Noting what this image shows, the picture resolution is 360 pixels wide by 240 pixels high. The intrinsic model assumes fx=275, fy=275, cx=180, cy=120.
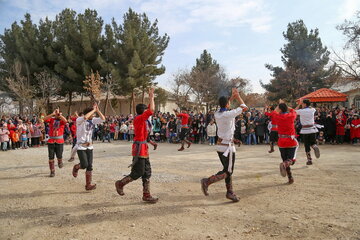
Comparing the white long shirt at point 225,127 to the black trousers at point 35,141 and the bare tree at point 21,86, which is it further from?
the bare tree at point 21,86

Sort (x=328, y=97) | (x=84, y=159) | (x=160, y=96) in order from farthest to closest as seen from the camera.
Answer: (x=160, y=96) < (x=328, y=97) < (x=84, y=159)

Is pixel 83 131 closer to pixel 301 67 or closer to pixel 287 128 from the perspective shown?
pixel 287 128

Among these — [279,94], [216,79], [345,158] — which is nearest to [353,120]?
[345,158]

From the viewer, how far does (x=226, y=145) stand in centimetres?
534

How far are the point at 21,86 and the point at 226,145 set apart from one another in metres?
29.2

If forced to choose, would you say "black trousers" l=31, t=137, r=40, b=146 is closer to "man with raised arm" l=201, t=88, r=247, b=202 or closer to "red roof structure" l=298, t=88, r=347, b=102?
"man with raised arm" l=201, t=88, r=247, b=202

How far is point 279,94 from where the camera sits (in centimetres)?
3102

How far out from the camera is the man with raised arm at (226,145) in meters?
5.21

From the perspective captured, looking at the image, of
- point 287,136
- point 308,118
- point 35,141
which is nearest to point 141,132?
point 287,136

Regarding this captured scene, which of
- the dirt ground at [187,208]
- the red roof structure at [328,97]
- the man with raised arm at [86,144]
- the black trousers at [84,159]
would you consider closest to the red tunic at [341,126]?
the red roof structure at [328,97]

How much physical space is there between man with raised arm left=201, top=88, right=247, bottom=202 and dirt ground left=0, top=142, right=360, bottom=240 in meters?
0.33

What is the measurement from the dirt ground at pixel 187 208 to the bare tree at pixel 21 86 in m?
22.6

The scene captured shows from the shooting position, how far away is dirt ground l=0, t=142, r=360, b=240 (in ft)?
13.1

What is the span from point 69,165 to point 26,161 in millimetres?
2553
